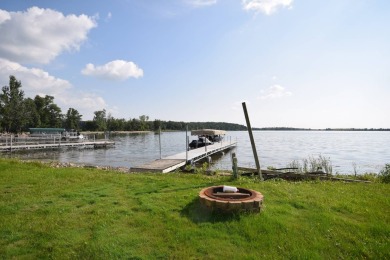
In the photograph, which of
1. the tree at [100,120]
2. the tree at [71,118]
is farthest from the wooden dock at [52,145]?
the tree at [100,120]

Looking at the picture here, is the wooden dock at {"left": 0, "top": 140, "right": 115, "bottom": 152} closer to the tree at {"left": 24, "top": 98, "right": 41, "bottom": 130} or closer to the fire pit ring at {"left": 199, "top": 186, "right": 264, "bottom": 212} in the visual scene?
the tree at {"left": 24, "top": 98, "right": 41, "bottom": 130}

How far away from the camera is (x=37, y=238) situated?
4883mm

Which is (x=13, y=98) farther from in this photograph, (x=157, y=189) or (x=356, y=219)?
(x=356, y=219)

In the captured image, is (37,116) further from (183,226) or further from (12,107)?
(183,226)

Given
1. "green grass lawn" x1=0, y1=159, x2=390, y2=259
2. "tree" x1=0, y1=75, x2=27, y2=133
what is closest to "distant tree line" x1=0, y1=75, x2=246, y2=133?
"tree" x1=0, y1=75, x2=27, y2=133

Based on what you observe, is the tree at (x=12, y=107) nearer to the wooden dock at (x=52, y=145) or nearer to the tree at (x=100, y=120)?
the wooden dock at (x=52, y=145)

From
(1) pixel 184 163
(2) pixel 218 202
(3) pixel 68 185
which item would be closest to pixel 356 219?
(2) pixel 218 202

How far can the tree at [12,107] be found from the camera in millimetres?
66812

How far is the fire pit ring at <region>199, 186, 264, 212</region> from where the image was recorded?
5.70 meters

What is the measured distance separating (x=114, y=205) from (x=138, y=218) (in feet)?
3.89

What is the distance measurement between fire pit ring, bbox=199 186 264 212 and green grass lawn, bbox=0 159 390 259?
17cm

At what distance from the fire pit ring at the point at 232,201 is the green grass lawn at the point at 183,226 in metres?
0.17

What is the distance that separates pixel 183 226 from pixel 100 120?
117 m

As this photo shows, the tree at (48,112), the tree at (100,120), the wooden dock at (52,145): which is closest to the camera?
the wooden dock at (52,145)
